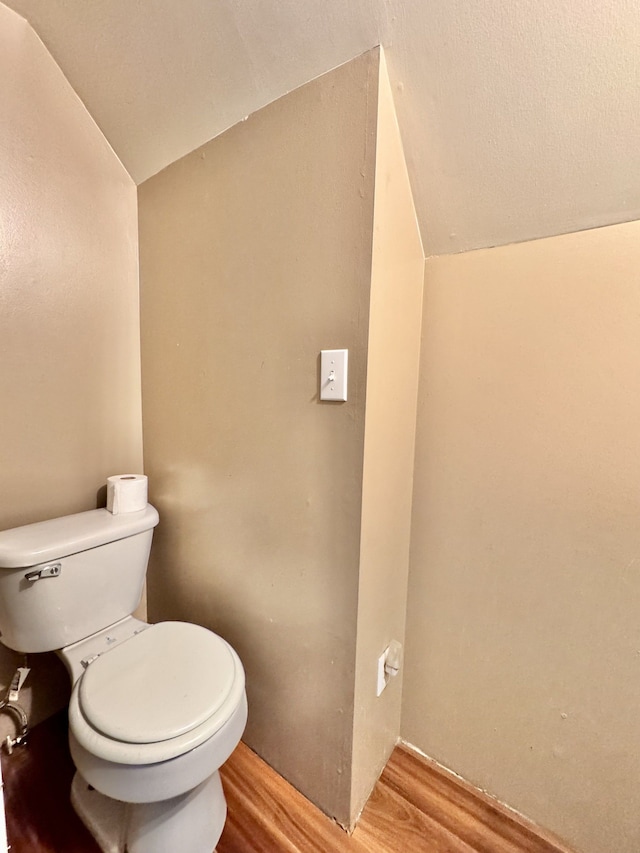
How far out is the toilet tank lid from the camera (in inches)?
34.6

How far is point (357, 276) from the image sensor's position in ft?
2.59

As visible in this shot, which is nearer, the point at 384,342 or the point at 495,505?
the point at 384,342

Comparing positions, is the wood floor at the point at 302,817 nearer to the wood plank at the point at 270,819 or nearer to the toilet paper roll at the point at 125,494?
the wood plank at the point at 270,819

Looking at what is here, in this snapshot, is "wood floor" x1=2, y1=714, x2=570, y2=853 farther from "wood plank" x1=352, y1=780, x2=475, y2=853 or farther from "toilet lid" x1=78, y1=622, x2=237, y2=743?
"toilet lid" x1=78, y1=622, x2=237, y2=743

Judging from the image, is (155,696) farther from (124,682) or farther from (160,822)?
(160,822)

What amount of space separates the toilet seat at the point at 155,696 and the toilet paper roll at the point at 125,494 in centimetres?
37

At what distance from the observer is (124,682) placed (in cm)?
84

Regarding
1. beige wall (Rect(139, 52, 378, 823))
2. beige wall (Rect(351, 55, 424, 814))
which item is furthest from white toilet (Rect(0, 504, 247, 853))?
beige wall (Rect(351, 55, 424, 814))

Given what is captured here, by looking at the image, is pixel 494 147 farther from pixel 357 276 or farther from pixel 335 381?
pixel 335 381

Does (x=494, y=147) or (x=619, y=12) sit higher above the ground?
(x=619, y=12)

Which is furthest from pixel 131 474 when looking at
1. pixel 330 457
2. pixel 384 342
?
pixel 384 342

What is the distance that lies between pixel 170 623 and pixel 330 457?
71cm

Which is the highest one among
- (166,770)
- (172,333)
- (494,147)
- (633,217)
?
(494,147)

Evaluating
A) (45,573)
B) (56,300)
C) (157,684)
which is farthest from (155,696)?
(56,300)
